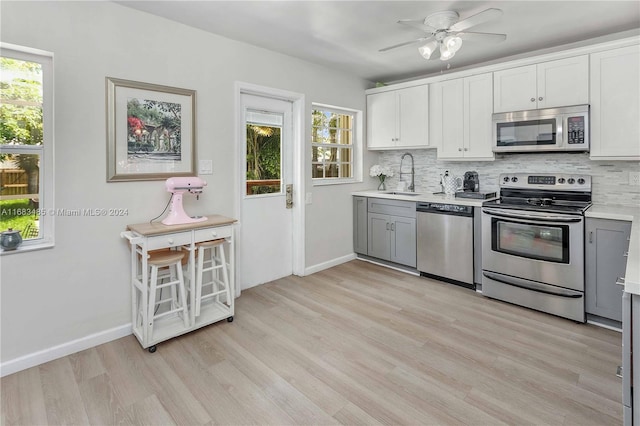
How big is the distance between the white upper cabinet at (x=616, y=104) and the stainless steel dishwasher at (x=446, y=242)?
121cm

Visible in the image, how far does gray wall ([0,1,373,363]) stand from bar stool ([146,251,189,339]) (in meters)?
0.28

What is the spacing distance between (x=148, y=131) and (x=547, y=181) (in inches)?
145

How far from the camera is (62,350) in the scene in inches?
93.4

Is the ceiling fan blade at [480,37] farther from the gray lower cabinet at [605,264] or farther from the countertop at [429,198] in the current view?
the gray lower cabinet at [605,264]

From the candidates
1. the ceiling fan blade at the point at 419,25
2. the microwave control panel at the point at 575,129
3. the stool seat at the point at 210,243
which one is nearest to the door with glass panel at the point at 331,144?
the ceiling fan blade at the point at 419,25

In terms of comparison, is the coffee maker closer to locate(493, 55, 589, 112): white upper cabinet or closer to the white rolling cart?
A: locate(493, 55, 589, 112): white upper cabinet

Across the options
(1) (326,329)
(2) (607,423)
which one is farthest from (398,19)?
(2) (607,423)

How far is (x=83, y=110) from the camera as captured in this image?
7.86ft

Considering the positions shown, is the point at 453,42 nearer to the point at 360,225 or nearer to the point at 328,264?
the point at 360,225

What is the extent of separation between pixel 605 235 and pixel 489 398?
5.72ft

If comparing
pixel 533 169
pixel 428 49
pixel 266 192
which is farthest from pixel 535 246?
pixel 266 192

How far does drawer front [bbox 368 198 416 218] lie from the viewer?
13.2ft

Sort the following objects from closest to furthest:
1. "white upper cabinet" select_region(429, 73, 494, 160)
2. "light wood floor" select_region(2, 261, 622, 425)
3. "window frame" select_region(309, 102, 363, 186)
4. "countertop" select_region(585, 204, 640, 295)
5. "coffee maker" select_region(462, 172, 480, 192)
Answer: "countertop" select_region(585, 204, 640, 295), "light wood floor" select_region(2, 261, 622, 425), "white upper cabinet" select_region(429, 73, 494, 160), "coffee maker" select_region(462, 172, 480, 192), "window frame" select_region(309, 102, 363, 186)

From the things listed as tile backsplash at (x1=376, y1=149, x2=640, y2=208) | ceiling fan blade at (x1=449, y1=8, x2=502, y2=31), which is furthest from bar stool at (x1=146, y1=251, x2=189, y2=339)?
tile backsplash at (x1=376, y1=149, x2=640, y2=208)
